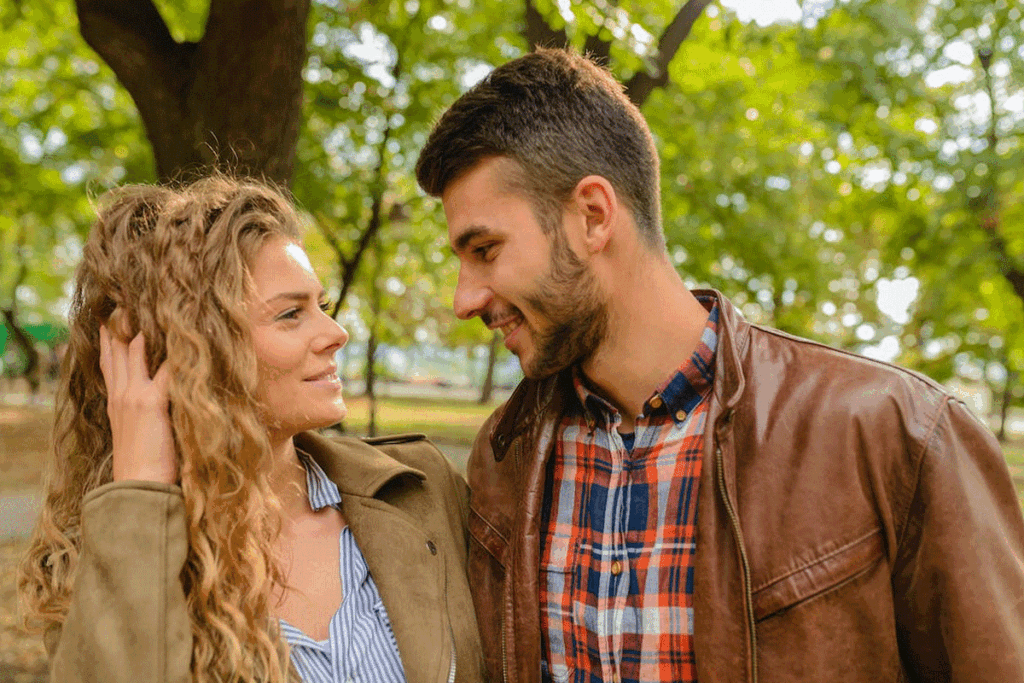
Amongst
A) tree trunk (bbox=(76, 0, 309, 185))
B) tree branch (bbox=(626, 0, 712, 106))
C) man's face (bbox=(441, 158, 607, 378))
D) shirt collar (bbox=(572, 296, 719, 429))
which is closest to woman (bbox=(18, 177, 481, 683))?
man's face (bbox=(441, 158, 607, 378))

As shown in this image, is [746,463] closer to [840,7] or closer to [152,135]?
[152,135]

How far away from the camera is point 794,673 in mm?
1788

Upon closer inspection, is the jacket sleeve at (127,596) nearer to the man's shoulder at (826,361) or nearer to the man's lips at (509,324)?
the man's lips at (509,324)

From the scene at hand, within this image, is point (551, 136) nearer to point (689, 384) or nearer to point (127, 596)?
point (689, 384)

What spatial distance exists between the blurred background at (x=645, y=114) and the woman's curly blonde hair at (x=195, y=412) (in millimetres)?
2154

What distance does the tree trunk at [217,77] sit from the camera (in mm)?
4211

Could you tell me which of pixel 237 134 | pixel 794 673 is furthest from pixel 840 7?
pixel 794 673

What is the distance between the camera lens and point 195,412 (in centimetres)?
199

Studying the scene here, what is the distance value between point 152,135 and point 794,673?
4286 millimetres

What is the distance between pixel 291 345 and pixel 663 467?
3.52 ft

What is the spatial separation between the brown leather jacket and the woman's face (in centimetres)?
109

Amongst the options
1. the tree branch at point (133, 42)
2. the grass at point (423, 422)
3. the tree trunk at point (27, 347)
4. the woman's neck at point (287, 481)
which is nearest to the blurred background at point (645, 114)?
the tree branch at point (133, 42)

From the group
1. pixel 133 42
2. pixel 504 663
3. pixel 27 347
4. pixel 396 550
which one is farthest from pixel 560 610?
pixel 27 347

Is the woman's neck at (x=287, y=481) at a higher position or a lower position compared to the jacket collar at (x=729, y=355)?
lower
